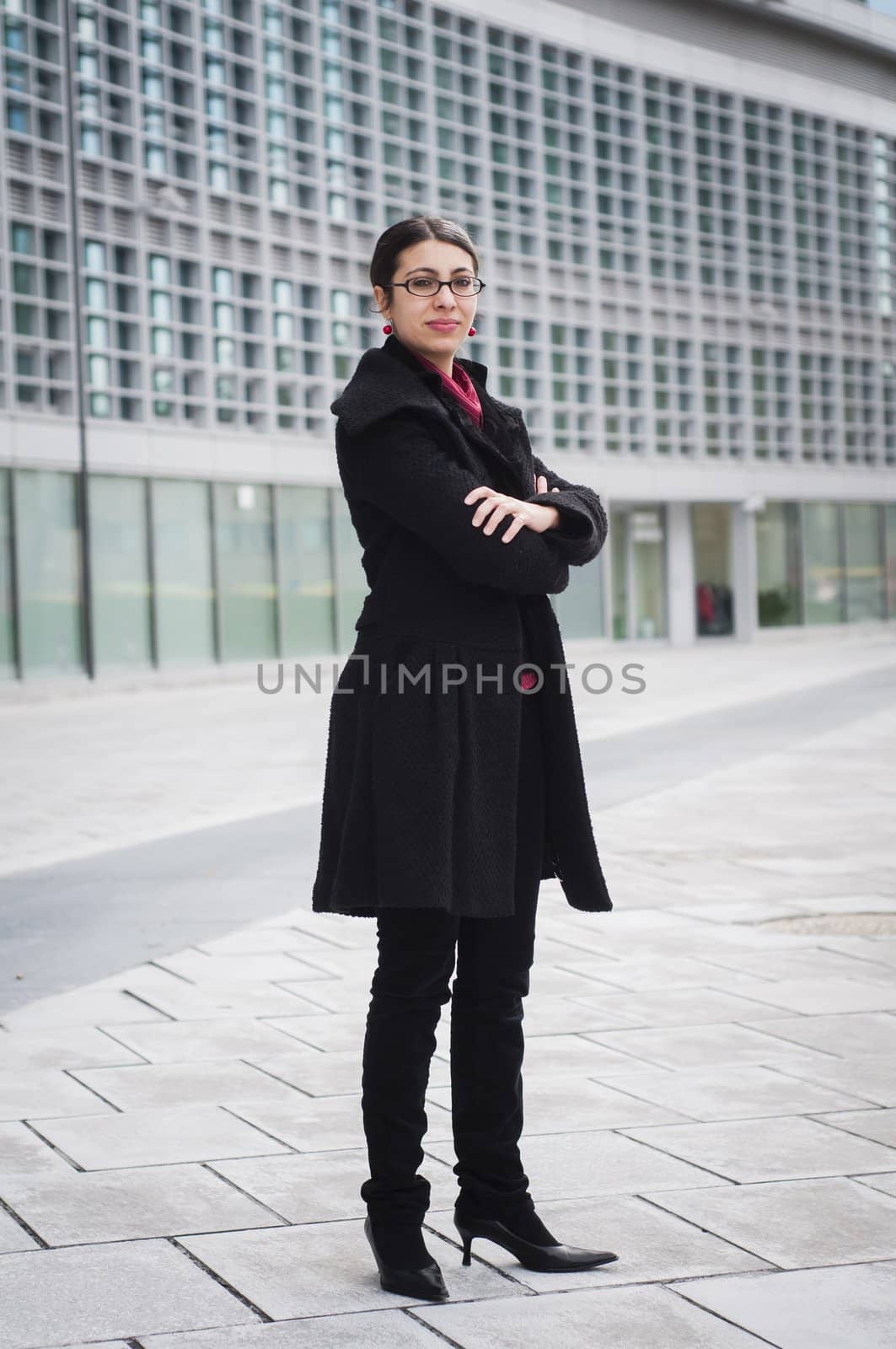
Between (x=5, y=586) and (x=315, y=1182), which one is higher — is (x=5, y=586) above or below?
above

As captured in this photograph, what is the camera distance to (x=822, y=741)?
15305 mm

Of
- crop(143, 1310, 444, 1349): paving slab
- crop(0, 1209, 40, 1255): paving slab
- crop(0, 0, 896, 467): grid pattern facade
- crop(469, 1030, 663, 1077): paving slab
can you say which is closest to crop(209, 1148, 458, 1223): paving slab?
crop(0, 1209, 40, 1255): paving slab

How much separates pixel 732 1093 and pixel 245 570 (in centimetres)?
→ 2459

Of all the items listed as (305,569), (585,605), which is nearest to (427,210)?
(305,569)

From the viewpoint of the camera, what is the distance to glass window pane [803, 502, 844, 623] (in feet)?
135

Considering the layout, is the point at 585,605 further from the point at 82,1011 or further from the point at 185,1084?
the point at 185,1084

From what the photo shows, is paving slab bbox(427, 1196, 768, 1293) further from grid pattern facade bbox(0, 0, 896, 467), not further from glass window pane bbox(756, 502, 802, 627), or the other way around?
glass window pane bbox(756, 502, 802, 627)

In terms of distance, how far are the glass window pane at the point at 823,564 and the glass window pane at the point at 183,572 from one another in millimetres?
17314

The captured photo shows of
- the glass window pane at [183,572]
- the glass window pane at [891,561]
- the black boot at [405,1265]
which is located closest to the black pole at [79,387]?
the glass window pane at [183,572]

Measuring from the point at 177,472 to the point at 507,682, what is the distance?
2447 cm

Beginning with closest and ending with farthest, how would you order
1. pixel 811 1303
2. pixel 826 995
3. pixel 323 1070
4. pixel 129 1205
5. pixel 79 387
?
1. pixel 811 1303
2. pixel 129 1205
3. pixel 323 1070
4. pixel 826 995
5. pixel 79 387

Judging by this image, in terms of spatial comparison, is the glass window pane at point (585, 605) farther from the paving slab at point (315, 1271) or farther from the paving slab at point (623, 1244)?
the paving slab at point (315, 1271)

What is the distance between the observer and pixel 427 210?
107 ft

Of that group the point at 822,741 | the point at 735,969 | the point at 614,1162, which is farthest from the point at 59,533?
the point at 614,1162
